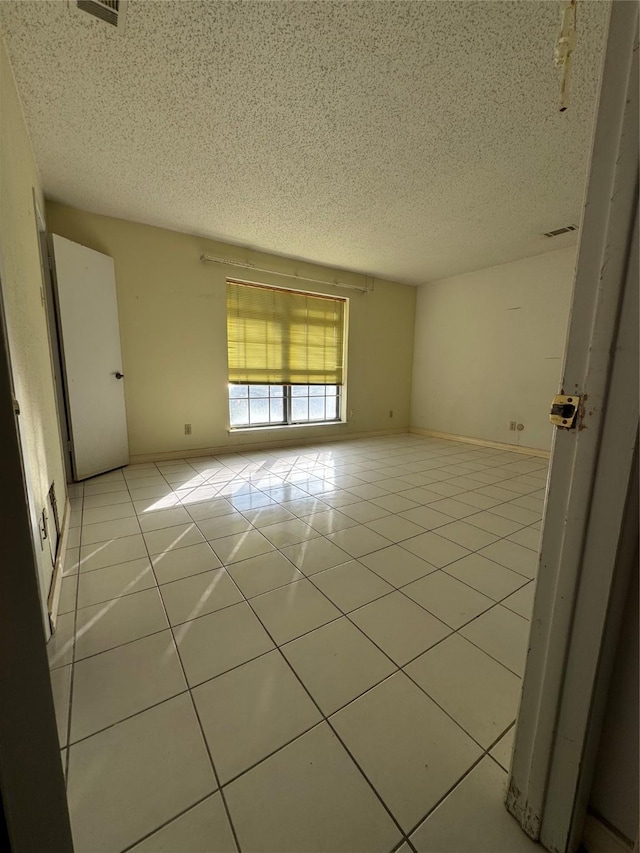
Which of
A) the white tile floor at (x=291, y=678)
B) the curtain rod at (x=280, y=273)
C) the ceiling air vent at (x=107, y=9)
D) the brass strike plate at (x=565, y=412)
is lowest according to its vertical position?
the white tile floor at (x=291, y=678)

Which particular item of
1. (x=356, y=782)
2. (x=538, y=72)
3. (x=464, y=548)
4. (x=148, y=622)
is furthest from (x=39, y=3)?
(x=464, y=548)

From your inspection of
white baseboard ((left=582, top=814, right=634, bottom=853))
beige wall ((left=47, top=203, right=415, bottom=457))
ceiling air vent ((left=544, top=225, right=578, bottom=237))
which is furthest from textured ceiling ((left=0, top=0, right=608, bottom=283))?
white baseboard ((left=582, top=814, right=634, bottom=853))

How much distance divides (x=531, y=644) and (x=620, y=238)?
0.87m

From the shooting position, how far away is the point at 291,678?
1187 mm

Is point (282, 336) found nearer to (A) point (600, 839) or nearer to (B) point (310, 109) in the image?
(B) point (310, 109)

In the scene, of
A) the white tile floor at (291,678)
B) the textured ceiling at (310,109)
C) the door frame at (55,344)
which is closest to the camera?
the white tile floor at (291,678)

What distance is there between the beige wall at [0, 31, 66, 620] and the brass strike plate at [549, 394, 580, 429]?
1.66m

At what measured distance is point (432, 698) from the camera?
3.69 ft

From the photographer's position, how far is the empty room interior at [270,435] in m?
0.84

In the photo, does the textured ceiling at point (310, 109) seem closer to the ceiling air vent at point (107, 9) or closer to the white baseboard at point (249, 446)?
the ceiling air vent at point (107, 9)

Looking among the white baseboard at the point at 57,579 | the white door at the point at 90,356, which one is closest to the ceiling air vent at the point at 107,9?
the white door at the point at 90,356

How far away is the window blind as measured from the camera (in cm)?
439

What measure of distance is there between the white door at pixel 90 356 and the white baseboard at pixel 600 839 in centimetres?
383

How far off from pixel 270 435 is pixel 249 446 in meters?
0.35
